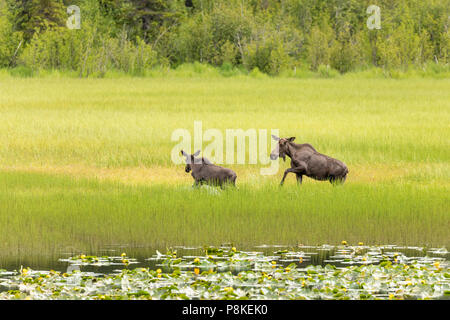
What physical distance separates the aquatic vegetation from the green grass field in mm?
1422

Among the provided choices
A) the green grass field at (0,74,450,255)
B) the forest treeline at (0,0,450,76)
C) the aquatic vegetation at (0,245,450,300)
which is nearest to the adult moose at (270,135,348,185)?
the green grass field at (0,74,450,255)

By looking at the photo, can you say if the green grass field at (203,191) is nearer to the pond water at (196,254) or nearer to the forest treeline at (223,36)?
the pond water at (196,254)

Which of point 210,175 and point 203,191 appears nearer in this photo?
point 203,191

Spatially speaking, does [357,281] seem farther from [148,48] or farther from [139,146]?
[148,48]

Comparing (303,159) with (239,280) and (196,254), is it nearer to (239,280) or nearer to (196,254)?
(196,254)

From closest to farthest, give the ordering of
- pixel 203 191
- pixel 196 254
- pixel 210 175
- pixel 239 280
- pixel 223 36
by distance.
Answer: pixel 239 280 → pixel 196 254 → pixel 203 191 → pixel 210 175 → pixel 223 36

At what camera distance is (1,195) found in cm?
1471

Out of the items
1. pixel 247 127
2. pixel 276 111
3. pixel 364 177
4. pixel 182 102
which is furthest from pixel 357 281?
pixel 182 102

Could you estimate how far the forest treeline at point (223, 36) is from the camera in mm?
54281

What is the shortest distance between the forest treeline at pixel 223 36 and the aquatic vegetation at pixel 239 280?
139ft

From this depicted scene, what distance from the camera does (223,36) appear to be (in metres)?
61.9

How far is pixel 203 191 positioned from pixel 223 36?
1899 inches

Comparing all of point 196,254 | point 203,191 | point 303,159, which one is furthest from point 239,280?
point 303,159
